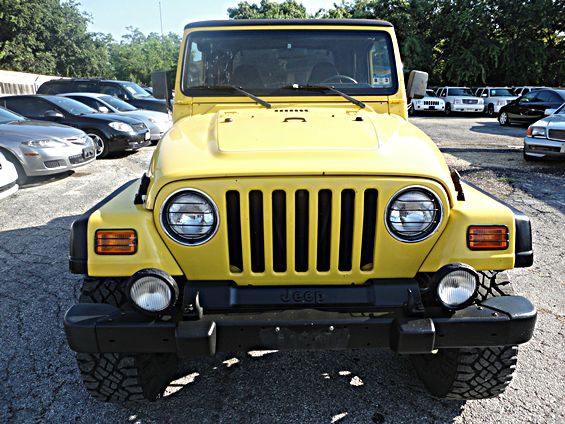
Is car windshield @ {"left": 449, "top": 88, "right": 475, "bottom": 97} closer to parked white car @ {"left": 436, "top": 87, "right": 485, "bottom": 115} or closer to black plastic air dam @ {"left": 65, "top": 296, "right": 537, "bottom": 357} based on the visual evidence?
parked white car @ {"left": 436, "top": 87, "right": 485, "bottom": 115}

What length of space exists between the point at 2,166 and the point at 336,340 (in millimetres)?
5879

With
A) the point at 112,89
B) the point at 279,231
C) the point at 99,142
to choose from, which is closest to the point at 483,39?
the point at 112,89

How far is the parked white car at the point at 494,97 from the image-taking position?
906 inches

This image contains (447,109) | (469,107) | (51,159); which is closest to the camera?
(51,159)

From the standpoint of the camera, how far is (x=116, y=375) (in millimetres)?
2338

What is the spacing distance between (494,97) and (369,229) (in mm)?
24218

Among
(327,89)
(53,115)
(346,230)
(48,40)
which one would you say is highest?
(48,40)

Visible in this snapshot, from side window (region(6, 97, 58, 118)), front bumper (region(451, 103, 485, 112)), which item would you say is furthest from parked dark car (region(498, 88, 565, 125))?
side window (region(6, 97, 58, 118))

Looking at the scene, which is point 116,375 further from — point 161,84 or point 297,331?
point 161,84

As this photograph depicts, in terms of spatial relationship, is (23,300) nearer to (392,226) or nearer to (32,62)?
(392,226)

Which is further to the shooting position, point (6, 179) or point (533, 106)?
point (533, 106)

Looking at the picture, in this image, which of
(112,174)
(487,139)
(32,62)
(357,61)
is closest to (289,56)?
(357,61)

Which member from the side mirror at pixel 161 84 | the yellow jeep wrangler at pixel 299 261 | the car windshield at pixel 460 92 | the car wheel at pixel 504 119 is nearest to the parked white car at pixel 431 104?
the car windshield at pixel 460 92

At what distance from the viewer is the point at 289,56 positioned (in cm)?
352
